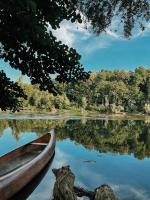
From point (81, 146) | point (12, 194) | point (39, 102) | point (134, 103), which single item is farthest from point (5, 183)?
point (134, 103)

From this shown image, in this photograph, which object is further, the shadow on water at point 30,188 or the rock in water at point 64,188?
the shadow on water at point 30,188

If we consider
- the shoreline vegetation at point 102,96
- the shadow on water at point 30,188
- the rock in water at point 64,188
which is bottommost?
the shadow on water at point 30,188

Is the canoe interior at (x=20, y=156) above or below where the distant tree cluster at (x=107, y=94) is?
below

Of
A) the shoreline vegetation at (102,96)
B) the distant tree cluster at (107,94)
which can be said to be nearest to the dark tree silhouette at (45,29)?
the shoreline vegetation at (102,96)

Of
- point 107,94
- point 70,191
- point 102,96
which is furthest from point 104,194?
point 102,96

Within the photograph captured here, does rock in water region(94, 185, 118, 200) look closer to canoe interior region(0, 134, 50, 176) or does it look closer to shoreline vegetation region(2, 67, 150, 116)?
Answer: canoe interior region(0, 134, 50, 176)

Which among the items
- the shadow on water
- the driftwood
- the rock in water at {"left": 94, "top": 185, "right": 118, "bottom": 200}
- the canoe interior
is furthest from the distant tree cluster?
the rock in water at {"left": 94, "top": 185, "right": 118, "bottom": 200}

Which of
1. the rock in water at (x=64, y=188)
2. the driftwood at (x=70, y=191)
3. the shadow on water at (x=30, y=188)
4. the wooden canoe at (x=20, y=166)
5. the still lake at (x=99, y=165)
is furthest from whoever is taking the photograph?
the still lake at (x=99, y=165)

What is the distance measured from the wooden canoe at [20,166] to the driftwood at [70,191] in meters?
1.55

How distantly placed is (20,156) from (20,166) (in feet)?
16.8

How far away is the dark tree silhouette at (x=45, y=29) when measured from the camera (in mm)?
8281

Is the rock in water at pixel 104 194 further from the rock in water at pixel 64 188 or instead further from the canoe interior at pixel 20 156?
the canoe interior at pixel 20 156

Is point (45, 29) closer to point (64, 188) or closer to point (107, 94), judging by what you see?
point (64, 188)

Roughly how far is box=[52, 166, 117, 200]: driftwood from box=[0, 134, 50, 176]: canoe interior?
217cm
